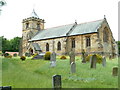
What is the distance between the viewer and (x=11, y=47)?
7781 centimetres

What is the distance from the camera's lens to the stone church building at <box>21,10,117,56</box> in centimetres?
3297

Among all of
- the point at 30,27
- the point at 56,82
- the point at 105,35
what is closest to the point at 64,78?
the point at 56,82

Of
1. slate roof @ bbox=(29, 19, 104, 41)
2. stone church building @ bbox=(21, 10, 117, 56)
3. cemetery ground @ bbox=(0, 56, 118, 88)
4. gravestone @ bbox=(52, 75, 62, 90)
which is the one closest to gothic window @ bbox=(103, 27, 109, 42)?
stone church building @ bbox=(21, 10, 117, 56)

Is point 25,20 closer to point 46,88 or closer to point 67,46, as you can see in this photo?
point 67,46

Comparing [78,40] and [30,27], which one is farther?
[30,27]

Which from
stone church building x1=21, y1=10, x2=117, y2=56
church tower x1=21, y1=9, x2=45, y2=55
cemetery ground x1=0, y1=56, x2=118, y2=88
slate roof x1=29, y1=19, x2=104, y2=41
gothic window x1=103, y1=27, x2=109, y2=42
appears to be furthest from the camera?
church tower x1=21, y1=9, x2=45, y2=55

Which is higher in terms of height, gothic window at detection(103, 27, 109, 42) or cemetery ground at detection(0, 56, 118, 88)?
gothic window at detection(103, 27, 109, 42)

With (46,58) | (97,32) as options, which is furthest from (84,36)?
(46,58)

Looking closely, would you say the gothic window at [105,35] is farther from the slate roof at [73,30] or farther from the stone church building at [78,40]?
the slate roof at [73,30]

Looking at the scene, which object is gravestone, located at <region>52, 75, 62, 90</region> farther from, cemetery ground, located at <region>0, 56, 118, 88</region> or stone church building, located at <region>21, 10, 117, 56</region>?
stone church building, located at <region>21, 10, 117, 56</region>

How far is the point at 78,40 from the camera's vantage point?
35125mm

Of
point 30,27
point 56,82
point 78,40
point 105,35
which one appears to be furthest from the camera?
point 30,27

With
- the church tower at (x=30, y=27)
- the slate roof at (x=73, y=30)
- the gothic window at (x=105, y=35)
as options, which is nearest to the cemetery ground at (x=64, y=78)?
the slate roof at (x=73, y=30)

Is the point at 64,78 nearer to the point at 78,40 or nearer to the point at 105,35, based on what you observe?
the point at 78,40
